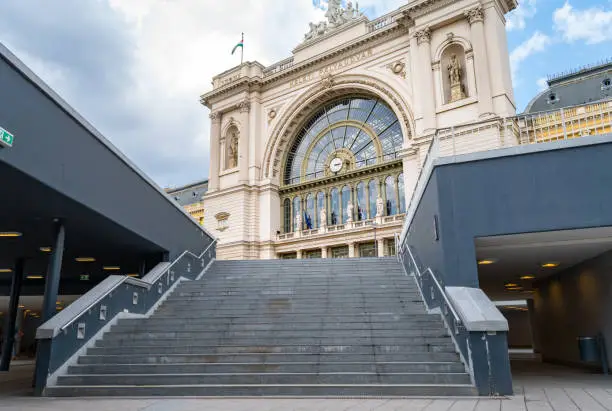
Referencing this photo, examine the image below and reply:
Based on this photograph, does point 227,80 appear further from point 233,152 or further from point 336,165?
point 336,165

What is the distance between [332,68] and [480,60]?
11310mm

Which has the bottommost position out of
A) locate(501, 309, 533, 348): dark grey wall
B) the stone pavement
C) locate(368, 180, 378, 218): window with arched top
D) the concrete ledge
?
locate(501, 309, 533, 348): dark grey wall

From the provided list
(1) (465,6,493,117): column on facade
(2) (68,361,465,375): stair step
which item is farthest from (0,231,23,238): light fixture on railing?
(1) (465,6,493,117): column on facade

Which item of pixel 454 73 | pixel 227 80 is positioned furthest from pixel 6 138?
pixel 227 80

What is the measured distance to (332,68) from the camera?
36.0 m

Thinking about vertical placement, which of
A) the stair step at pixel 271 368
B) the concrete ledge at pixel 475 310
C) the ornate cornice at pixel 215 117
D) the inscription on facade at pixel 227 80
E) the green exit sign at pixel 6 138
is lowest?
the stair step at pixel 271 368

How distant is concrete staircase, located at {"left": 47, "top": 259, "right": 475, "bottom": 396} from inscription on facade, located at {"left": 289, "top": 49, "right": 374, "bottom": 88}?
2461 centimetres

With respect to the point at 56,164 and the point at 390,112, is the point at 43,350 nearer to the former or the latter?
the point at 56,164

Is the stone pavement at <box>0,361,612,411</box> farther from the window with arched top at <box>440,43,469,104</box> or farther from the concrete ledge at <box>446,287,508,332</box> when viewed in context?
the window with arched top at <box>440,43,469,104</box>

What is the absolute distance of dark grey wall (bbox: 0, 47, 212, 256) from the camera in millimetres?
7648

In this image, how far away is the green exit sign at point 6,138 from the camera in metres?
7.17

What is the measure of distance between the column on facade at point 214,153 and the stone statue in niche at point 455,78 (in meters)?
20.2

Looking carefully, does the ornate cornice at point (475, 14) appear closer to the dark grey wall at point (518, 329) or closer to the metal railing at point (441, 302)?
the dark grey wall at point (518, 329)

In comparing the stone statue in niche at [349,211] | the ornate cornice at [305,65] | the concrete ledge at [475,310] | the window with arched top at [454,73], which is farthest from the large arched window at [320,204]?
the concrete ledge at [475,310]
